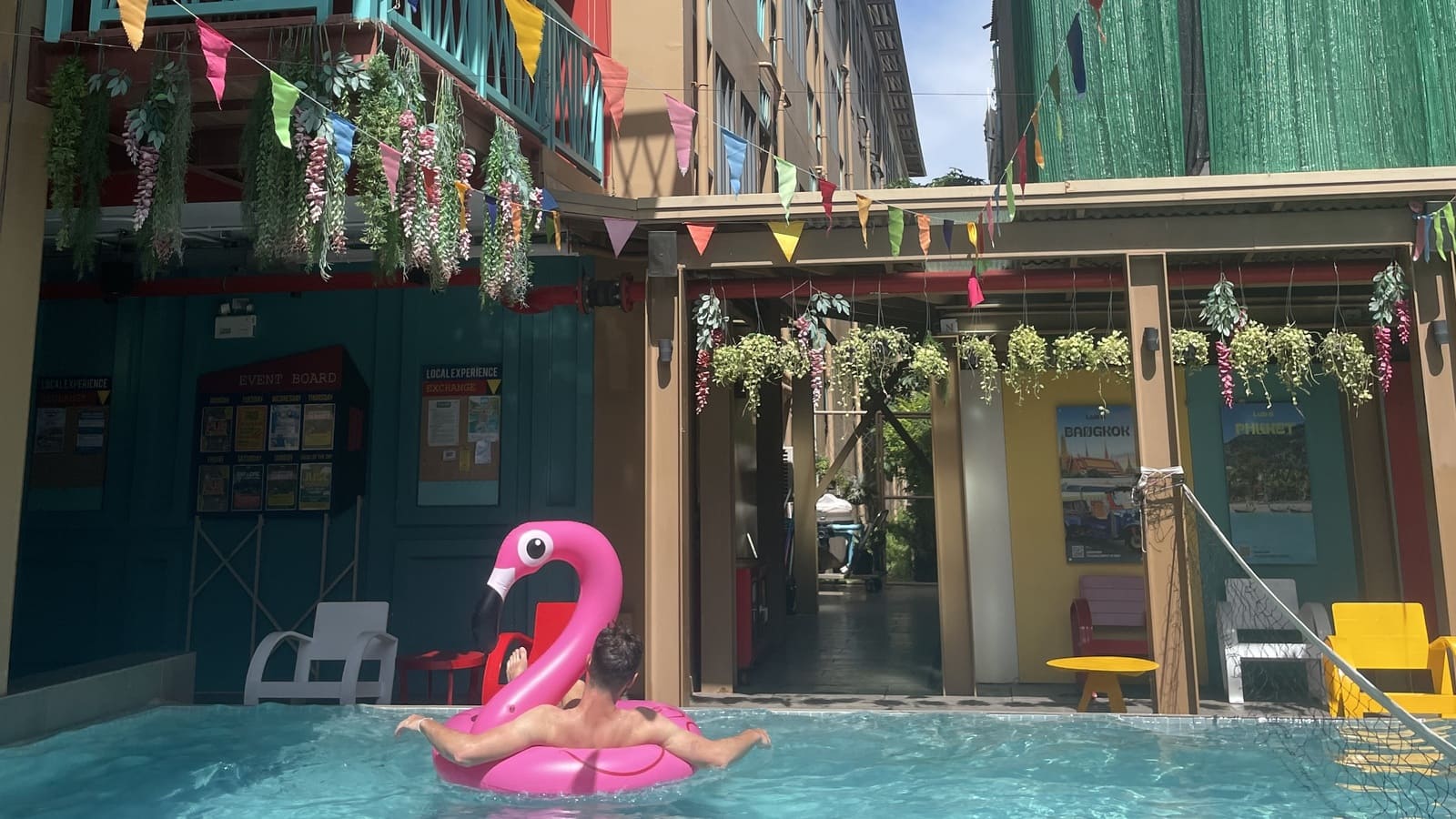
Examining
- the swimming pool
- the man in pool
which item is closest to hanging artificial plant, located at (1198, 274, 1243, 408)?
the swimming pool

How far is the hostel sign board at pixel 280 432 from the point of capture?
371 inches

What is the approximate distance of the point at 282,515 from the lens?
9.48 metres

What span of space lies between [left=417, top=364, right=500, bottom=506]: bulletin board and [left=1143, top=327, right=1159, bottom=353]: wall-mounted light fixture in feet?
18.4

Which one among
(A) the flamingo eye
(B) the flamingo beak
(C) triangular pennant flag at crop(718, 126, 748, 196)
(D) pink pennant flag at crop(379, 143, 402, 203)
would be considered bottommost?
(B) the flamingo beak

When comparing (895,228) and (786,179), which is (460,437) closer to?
(786,179)

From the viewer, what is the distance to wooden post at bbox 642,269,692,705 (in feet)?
24.7

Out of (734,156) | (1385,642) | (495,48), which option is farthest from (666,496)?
(1385,642)

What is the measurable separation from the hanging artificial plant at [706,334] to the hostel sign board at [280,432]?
12.0 ft

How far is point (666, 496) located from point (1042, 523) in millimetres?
3926

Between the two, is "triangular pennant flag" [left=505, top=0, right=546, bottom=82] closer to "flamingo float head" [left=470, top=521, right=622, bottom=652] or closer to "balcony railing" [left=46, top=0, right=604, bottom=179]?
"balcony railing" [left=46, top=0, right=604, bottom=179]

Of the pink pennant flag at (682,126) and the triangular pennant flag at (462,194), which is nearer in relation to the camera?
the triangular pennant flag at (462,194)

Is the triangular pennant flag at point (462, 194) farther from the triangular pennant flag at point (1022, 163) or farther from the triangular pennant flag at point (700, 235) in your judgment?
the triangular pennant flag at point (1022, 163)

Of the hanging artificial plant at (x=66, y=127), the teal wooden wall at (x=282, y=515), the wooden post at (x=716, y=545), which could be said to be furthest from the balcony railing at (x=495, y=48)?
the wooden post at (x=716, y=545)

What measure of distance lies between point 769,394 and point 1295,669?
25.0ft
